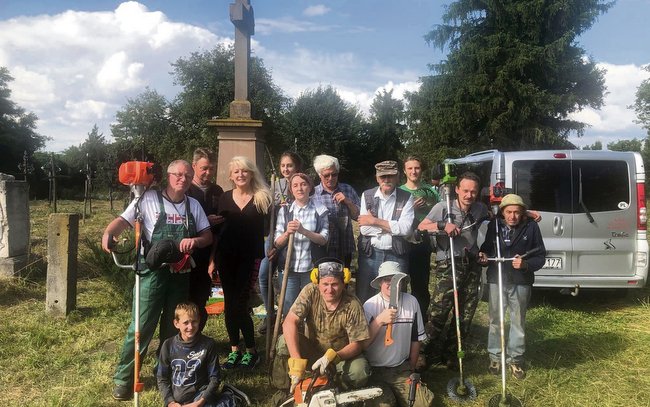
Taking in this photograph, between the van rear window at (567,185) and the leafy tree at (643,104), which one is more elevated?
the leafy tree at (643,104)

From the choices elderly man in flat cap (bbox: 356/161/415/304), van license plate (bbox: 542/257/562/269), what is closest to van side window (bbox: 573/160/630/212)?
van license plate (bbox: 542/257/562/269)

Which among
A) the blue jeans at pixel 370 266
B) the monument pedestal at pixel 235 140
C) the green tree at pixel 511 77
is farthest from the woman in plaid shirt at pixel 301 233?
the green tree at pixel 511 77

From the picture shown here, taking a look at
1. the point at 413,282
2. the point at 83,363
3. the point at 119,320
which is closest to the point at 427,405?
the point at 413,282

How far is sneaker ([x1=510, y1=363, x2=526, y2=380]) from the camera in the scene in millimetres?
3981

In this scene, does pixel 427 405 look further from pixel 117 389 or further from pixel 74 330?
pixel 74 330

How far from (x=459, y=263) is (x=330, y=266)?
1.28m

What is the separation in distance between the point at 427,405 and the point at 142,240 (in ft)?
7.83

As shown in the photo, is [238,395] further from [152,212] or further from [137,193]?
[137,193]

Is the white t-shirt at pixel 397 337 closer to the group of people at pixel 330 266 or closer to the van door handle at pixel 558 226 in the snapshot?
the group of people at pixel 330 266

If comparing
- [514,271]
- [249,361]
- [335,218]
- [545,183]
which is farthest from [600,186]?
[249,361]

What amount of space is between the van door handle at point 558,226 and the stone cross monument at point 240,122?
162 inches

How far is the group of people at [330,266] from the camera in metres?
3.39

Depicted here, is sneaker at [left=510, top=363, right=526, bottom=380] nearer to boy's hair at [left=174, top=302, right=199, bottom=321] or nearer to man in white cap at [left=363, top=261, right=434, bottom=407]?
man in white cap at [left=363, top=261, right=434, bottom=407]

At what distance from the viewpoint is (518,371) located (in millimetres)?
3998
